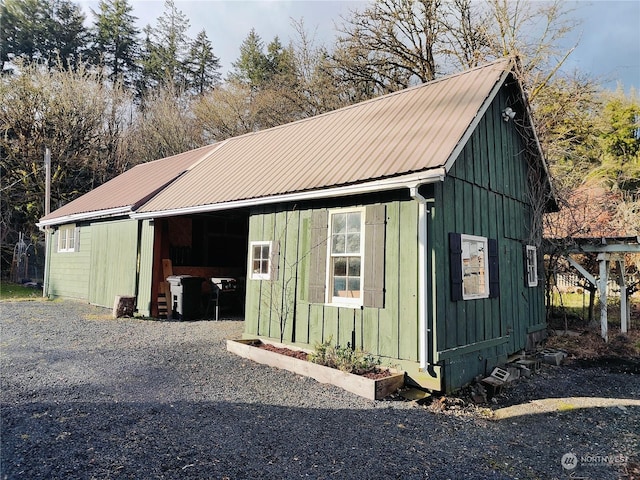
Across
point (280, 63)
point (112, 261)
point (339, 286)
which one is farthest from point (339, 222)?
point (280, 63)

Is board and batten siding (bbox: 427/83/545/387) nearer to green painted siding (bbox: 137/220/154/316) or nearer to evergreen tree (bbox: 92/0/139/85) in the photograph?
green painted siding (bbox: 137/220/154/316)

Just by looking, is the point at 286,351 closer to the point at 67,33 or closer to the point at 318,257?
the point at 318,257

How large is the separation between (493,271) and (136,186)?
10780mm

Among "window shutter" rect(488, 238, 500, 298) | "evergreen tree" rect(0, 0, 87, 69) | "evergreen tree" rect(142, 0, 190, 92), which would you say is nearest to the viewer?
"window shutter" rect(488, 238, 500, 298)

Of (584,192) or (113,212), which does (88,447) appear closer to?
(113,212)

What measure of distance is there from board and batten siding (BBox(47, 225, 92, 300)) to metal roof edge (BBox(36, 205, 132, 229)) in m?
0.40

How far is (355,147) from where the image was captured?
24.5ft

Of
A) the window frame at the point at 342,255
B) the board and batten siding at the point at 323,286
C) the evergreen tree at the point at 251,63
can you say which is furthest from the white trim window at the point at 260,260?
the evergreen tree at the point at 251,63

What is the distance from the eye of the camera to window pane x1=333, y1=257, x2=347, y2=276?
647 cm

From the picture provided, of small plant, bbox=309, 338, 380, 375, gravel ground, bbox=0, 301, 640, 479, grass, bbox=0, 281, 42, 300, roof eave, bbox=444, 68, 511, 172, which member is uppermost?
roof eave, bbox=444, 68, 511, 172

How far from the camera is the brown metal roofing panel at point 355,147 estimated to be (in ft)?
20.3

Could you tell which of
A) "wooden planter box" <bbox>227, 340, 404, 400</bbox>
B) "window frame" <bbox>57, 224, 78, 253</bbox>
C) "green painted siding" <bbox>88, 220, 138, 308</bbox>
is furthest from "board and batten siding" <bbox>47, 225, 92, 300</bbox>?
"wooden planter box" <bbox>227, 340, 404, 400</bbox>

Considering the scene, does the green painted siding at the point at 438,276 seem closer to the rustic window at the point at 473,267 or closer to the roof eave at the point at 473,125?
the rustic window at the point at 473,267

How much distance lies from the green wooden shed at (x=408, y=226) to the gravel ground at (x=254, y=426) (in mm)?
955
